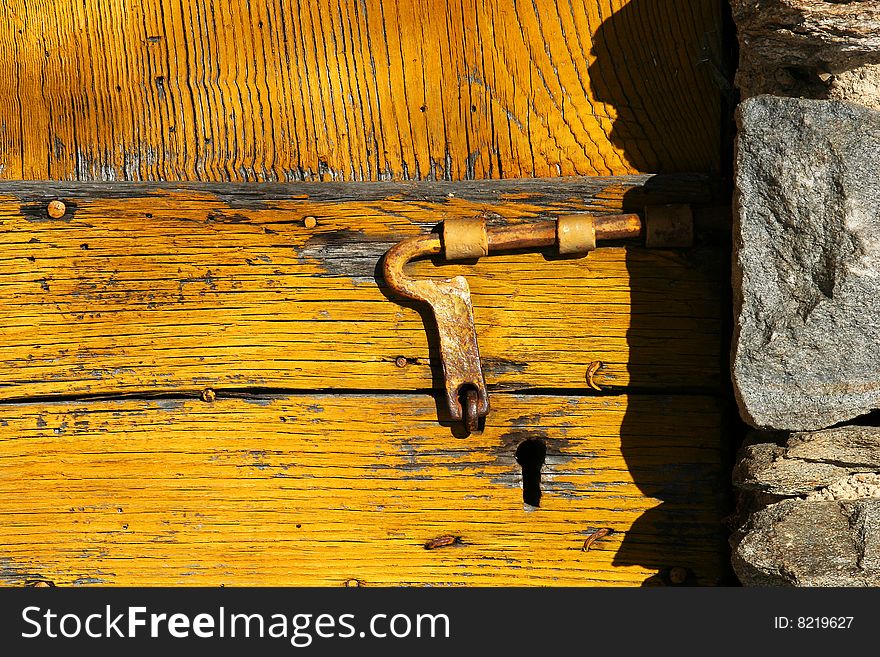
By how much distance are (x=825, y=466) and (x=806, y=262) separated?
12.0 inches

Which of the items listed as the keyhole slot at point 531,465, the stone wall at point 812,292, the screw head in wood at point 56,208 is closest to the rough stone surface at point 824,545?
the stone wall at point 812,292

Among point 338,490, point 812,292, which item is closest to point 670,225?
point 812,292

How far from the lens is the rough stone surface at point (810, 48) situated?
1.14m

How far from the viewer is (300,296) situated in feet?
4.77

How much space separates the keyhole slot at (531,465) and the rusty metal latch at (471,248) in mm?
125

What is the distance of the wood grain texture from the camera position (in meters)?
1.44

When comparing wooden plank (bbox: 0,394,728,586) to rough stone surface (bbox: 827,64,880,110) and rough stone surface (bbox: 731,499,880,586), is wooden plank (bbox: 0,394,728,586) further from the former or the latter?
rough stone surface (bbox: 827,64,880,110)

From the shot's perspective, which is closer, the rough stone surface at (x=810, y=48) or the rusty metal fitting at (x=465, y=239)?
the rough stone surface at (x=810, y=48)

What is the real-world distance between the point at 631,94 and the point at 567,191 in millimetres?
208

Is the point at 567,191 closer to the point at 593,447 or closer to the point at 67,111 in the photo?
the point at 593,447

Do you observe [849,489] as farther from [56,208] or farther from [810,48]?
[56,208]

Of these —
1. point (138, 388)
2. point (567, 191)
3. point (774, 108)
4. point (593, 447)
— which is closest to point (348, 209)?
point (567, 191)

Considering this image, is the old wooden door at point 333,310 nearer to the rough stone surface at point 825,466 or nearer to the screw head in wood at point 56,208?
the screw head in wood at point 56,208

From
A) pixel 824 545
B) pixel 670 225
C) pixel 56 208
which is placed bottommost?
pixel 824 545
